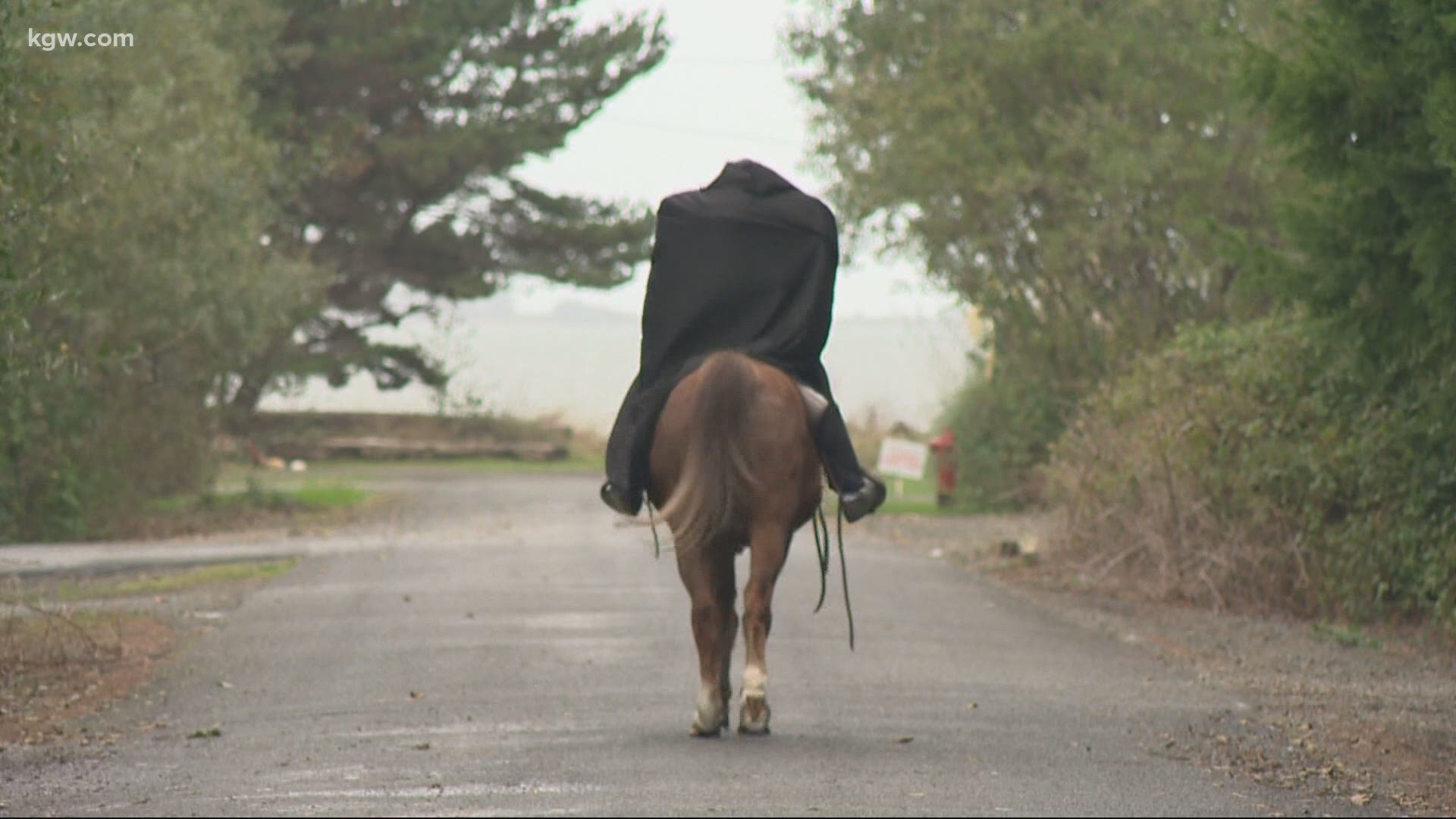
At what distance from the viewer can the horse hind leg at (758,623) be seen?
1074 centimetres

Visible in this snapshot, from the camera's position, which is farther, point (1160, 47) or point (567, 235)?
point (567, 235)

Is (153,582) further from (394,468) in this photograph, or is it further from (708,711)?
(394,468)

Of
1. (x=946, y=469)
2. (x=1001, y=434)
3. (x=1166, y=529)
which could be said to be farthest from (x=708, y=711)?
(x=946, y=469)

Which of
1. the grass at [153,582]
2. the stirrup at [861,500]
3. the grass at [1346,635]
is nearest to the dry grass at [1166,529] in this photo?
the grass at [1346,635]

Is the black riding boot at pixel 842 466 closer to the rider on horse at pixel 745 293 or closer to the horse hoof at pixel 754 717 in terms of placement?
the rider on horse at pixel 745 293

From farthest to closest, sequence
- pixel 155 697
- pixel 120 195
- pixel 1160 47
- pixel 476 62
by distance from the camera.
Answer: pixel 476 62, pixel 1160 47, pixel 120 195, pixel 155 697

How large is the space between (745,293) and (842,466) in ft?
3.27

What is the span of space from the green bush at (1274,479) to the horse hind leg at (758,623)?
5629 mm

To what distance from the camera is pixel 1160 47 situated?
29281 millimetres

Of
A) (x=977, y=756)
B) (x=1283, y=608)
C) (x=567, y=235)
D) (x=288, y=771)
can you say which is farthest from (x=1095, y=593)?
(x=567, y=235)

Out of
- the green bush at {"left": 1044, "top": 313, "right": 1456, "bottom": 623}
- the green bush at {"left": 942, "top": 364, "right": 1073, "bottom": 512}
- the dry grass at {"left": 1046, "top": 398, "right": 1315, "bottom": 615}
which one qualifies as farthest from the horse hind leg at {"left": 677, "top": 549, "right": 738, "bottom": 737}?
the green bush at {"left": 942, "top": 364, "right": 1073, "bottom": 512}

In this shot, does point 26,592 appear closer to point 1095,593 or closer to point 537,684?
point 537,684

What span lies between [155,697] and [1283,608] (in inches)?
355

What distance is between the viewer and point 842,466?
11367mm
